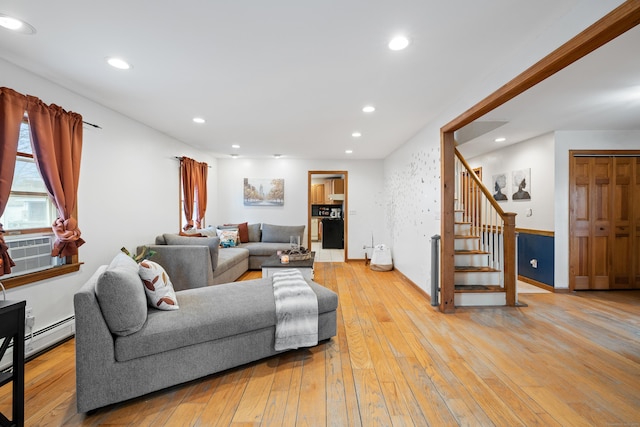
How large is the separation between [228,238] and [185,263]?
189 cm

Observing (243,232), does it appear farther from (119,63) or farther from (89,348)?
(89,348)

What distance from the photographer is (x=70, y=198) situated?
254 centimetres

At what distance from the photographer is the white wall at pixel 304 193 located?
253 inches

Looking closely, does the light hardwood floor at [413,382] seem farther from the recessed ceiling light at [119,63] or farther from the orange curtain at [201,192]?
the orange curtain at [201,192]

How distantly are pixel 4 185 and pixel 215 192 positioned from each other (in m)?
4.37

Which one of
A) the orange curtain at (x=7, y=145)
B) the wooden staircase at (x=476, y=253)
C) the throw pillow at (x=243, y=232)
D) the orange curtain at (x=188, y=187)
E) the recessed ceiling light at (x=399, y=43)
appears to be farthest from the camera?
the throw pillow at (x=243, y=232)

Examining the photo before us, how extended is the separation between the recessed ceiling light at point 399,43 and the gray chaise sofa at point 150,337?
2.14 m

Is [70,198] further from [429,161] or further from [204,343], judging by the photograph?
[429,161]

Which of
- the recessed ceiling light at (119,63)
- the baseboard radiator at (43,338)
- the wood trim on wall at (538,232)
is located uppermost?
the recessed ceiling light at (119,63)

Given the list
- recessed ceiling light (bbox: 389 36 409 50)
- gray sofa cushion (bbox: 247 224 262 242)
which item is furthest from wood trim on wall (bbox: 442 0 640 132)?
gray sofa cushion (bbox: 247 224 262 242)

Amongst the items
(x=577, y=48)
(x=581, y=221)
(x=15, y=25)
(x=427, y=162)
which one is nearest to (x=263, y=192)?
(x=427, y=162)

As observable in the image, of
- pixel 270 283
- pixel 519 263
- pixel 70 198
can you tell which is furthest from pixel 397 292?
pixel 70 198

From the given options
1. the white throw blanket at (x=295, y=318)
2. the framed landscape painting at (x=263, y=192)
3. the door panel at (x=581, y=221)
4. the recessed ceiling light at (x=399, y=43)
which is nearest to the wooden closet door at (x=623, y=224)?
the door panel at (x=581, y=221)

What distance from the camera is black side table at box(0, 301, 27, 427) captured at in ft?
4.71
